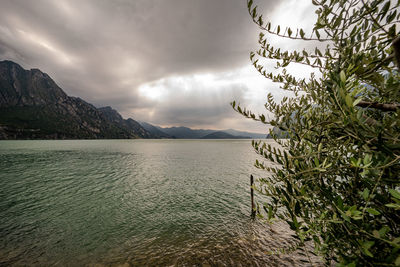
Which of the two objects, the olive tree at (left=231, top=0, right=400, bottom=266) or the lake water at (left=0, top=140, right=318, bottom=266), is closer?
the olive tree at (left=231, top=0, right=400, bottom=266)

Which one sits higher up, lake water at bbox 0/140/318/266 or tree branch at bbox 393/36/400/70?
tree branch at bbox 393/36/400/70

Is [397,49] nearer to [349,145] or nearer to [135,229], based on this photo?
[349,145]

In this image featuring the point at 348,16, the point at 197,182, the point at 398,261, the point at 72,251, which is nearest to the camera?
the point at 398,261

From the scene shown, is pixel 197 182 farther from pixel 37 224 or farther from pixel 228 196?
pixel 37 224

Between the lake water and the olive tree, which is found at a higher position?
the olive tree

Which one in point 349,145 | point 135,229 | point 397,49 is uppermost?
point 397,49

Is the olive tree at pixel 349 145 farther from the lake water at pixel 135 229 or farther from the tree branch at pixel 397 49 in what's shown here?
the lake water at pixel 135 229

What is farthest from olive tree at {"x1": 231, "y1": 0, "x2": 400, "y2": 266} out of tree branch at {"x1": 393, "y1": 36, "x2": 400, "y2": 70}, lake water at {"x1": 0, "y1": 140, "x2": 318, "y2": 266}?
lake water at {"x1": 0, "y1": 140, "x2": 318, "y2": 266}

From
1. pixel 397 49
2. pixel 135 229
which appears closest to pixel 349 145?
pixel 397 49

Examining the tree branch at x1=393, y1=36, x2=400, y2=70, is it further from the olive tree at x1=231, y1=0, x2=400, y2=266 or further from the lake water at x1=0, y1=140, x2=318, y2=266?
the lake water at x1=0, y1=140, x2=318, y2=266

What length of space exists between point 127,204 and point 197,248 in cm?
1187

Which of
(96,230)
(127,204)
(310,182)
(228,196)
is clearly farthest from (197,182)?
(310,182)

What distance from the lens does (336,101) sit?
166 cm

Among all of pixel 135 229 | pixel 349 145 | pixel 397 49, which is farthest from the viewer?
pixel 135 229
